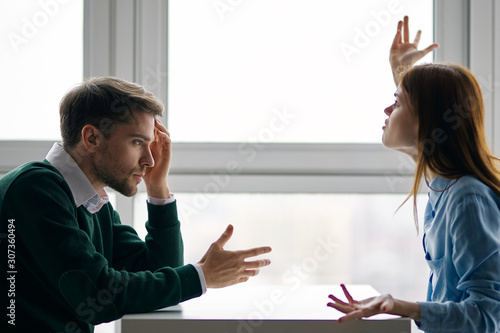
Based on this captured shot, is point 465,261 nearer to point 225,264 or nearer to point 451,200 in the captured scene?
point 451,200

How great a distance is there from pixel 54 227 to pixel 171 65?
0.87m

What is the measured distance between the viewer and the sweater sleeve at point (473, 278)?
101 centimetres

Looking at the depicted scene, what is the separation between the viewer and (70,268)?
1.05m

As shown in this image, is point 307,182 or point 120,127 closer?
point 120,127

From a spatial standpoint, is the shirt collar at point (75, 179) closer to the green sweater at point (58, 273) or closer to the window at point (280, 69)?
the green sweater at point (58, 273)

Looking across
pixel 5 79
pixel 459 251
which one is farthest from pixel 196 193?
pixel 459 251

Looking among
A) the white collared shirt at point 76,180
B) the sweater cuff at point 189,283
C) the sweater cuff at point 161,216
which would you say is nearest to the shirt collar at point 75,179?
the white collared shirt at point 76,180

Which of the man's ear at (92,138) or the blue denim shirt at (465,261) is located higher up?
the man's ear at (92,138)

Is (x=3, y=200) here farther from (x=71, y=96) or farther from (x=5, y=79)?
(x=5, y=79)

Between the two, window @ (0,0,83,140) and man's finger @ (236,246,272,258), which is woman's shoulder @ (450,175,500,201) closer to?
man's finger @ (236,246,272,258)

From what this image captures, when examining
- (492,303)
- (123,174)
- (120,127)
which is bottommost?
(492,303)

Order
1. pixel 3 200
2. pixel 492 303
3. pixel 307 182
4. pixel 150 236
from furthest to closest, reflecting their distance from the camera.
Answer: pixel 307 182
pixel 150 236
pixel 3 200
pixel 492 303

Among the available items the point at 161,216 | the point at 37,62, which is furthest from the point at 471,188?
the point at 37,62

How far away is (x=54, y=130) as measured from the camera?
1.83 meters
